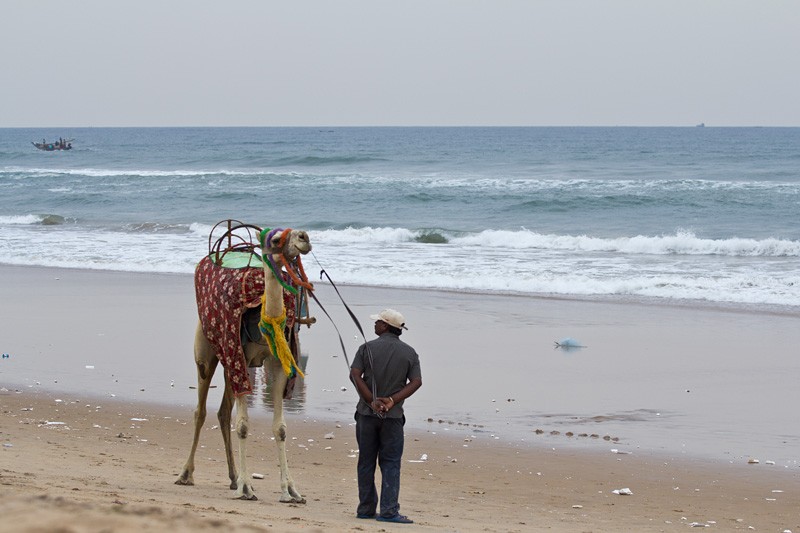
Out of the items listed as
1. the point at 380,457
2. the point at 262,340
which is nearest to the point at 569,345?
the point at 380,457

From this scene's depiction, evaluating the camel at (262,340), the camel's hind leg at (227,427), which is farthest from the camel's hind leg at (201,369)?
the camel's hind leg at (227,427)

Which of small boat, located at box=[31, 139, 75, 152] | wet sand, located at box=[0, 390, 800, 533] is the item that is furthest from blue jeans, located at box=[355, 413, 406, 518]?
small boat, located at box=[31, 139, 75, 152]

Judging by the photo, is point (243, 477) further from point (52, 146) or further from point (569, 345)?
point (52, 146)

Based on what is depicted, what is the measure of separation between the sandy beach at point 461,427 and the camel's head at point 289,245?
5.30ft

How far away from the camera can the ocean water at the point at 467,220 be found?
18.2 m

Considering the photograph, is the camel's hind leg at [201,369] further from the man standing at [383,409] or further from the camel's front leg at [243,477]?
the man standing at [383,409]

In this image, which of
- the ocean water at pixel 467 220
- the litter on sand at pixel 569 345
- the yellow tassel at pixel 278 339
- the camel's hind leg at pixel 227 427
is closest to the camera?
the yellow tassel at pixel 278 339

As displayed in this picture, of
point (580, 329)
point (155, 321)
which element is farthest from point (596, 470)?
point (155, 321)

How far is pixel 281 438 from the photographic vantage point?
5754mm

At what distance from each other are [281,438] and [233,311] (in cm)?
93

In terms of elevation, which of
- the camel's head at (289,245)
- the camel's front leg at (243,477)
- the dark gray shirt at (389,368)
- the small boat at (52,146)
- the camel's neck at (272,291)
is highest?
the small boat at (52,146)

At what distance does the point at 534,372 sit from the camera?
402 inches

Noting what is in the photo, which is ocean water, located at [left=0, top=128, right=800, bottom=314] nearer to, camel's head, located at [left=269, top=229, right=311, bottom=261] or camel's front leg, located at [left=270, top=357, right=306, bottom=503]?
camel's front leg, located at [left=270, top=357, right=306, bottom=503]

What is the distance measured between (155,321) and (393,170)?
4133 cm
